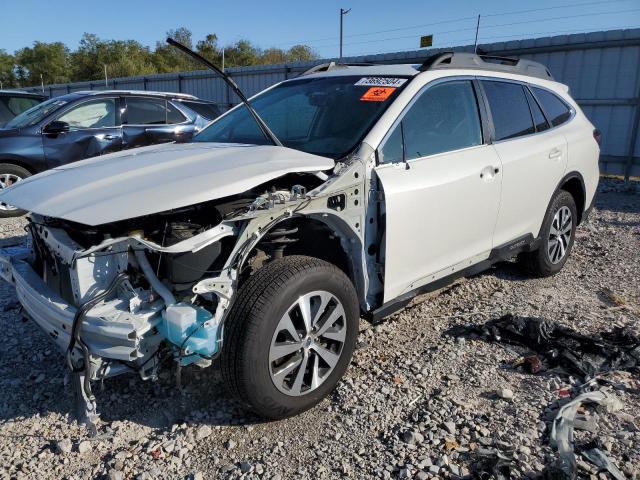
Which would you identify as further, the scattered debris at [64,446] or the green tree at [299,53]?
the green tree at [299,53]

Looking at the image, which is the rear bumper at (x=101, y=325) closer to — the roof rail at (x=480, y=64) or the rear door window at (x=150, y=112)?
the roof rail at (x=480, y=64)

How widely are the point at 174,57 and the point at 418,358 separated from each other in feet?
172

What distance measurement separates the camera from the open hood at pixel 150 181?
2.34m

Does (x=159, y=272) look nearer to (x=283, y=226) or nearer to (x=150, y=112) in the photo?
(x=283, y=226)

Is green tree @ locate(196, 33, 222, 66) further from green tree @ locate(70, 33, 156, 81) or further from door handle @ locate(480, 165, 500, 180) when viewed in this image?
door handle @ locate(480, 165, 500, 180)

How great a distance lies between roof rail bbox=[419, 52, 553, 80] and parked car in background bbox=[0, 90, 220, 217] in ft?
14.9

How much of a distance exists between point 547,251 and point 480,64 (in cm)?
185

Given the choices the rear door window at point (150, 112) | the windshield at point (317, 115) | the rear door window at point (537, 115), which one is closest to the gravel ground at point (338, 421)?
the windshield at point (317, 115)

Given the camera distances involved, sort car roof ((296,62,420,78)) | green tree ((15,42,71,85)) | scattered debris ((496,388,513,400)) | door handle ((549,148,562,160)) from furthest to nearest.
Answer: green tree ((15,42,71,85)) < door handle ((549,148,562,160)) < car roof ((296,62,420,78)) < scattered debris ((496,388,513,400))

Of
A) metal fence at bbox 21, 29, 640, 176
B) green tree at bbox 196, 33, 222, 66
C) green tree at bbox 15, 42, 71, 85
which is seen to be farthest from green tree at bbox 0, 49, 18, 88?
metal fence at bbox 21, 29, 640, 176

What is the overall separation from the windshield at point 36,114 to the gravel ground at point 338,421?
14.2ft

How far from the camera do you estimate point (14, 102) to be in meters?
8.93

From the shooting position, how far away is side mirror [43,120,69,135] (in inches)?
280

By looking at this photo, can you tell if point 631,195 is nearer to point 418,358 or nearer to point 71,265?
point 418,358
